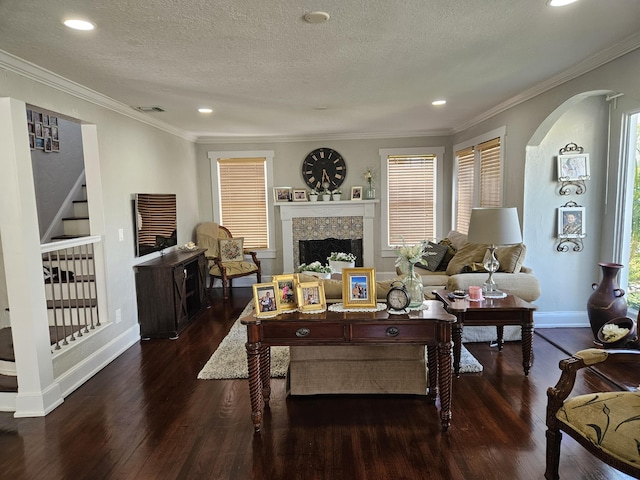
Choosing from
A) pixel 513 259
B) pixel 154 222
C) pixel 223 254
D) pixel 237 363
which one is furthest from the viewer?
pixel 223 254

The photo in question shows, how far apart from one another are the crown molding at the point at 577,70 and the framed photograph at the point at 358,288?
7.90ft

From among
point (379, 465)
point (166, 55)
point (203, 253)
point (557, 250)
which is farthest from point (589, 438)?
point (203, 253)

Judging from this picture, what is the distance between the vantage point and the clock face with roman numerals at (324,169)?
689 centimetres

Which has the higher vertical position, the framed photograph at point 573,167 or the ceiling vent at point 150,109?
the ceiling vent at point 150,109

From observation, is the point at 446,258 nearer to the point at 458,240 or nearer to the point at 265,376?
the point at 458,240

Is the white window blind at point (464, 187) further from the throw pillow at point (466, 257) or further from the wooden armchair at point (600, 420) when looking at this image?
the wooden armchair at point (600, 420)

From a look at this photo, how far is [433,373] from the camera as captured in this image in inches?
116

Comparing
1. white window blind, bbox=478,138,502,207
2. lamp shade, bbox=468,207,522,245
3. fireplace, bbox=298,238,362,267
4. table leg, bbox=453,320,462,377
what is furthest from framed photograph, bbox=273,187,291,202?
table leg, bbox=453,320,462,377

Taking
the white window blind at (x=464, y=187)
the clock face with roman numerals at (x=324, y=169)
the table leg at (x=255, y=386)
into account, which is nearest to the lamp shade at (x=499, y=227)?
the table leg at (x=255, y=386)

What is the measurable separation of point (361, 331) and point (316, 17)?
185 centimetres

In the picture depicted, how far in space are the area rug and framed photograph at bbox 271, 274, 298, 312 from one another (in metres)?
1.07

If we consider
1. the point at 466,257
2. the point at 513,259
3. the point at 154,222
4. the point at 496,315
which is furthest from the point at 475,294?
the point at 154,222

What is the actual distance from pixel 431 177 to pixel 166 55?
5140 mm

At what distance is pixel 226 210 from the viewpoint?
7.07 meters
